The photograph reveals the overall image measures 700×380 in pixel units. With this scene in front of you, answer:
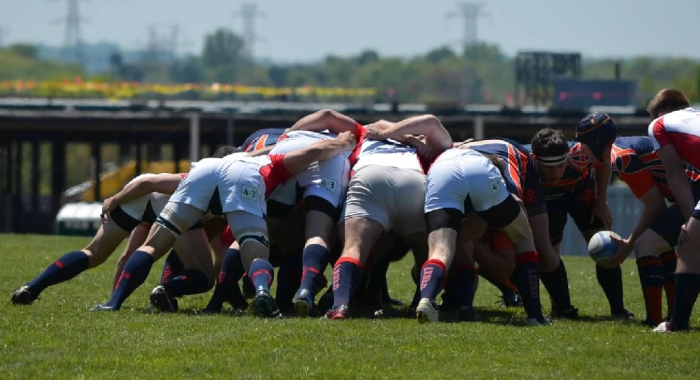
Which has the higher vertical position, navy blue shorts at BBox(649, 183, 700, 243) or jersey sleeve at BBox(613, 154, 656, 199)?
jersey sleeve at BBox(613, 154, 656, 199)

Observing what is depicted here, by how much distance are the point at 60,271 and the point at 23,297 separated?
36cm

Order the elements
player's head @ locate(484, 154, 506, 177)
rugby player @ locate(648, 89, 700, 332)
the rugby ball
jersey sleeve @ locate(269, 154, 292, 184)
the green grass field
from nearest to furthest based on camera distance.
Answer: the green grass field, rugby player @ locate(648, 89, 700, 332), the rugby ball, player's head @ locate(484, 154, 506, 177), jersey sleeve @ locate(269, 154, 292, 184)

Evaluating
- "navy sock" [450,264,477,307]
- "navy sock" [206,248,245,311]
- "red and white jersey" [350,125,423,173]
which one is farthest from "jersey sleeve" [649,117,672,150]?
"navy sock" [206,248,245,311]

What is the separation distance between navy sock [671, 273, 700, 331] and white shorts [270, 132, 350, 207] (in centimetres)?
278

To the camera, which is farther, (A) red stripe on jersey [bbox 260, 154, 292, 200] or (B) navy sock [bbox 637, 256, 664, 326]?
(A) red stripe on jersey [bbox 260, 154, 292, 200]

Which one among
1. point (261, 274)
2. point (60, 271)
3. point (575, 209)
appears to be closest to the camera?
point (261, 274)

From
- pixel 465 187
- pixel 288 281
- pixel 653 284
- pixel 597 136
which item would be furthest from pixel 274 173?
pixel 653 284

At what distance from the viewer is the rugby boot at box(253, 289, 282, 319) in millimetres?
9109

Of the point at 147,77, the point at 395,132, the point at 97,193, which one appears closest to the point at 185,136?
the point at 97,193

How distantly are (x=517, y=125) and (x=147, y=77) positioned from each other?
127675 mm

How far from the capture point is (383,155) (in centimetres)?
1033

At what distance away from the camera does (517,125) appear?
38.5 m

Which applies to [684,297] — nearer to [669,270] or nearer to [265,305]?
[669,270]

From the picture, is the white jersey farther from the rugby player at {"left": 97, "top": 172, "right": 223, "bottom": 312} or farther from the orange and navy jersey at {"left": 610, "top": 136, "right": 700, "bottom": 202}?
the orange and navy jersey at {"left": 610, "top": 136, "right": 700, "bottom": 202}
